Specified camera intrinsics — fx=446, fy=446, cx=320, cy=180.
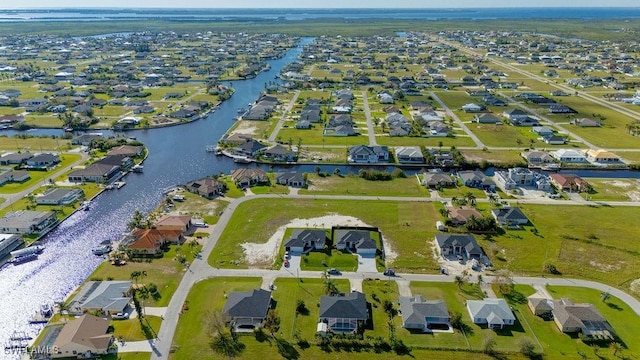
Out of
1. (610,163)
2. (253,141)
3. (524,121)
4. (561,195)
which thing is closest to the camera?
(561,195)

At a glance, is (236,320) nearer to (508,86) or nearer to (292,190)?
(292,190)

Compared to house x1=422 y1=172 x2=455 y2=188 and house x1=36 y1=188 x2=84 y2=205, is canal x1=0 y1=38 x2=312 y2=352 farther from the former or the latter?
house x1=422 y1=172 x2=455 y2=188

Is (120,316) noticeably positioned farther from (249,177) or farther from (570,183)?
(570,183)

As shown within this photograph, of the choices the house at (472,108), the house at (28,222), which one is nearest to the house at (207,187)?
the house at (28,222)

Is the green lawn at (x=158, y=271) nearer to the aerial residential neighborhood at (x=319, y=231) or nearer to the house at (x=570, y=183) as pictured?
the aerial residential neighborhood at (x=319, y=231)

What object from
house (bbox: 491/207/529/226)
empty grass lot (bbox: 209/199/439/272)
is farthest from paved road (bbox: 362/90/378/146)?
house (bbox: 491/207/529/226)

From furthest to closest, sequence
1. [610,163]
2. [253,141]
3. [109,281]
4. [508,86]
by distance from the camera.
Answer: [508,86]
[253,141]
[610,163]
[109,281]

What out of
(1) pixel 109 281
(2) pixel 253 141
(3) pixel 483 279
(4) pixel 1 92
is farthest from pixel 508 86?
(4) pixel 1 92
